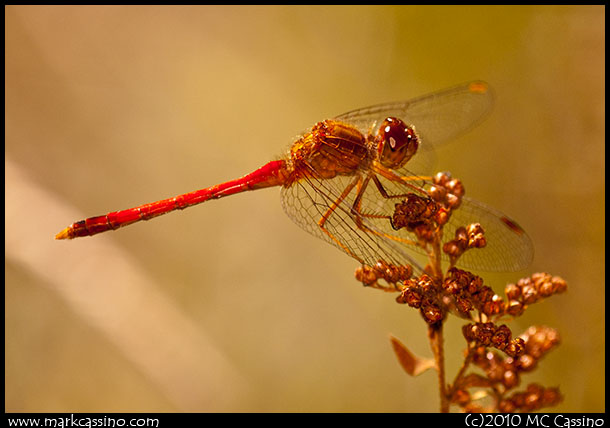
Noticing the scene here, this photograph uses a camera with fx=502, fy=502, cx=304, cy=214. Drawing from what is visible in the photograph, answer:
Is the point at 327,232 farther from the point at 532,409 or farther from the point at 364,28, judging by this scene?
the point at 364,28

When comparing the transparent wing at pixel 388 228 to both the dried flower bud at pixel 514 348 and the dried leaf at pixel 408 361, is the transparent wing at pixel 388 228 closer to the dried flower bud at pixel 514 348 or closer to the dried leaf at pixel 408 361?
the dried leaf at pixel 408 361

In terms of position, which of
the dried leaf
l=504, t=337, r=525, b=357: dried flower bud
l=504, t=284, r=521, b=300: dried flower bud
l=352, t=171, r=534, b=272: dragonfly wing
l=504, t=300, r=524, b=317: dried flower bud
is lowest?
l=504, t=337, r=525, b=357: dried flower bud

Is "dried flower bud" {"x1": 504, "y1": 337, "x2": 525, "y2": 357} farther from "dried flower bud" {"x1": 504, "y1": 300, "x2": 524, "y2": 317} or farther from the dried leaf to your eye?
the dried leaf

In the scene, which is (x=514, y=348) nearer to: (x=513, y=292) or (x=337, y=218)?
(x=513, y=292)

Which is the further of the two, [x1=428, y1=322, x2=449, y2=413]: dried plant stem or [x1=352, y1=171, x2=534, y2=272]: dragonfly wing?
[x1=352, y1=171, x2=534, y2=272]: dragonfly wing

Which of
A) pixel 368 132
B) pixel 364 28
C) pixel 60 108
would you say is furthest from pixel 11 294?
pixel 364 28

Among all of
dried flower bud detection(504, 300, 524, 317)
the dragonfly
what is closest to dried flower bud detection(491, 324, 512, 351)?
dried flower bud detection(504, 300, 524, 317)

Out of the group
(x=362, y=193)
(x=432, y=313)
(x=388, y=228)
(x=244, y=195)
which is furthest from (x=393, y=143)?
(x=244, y=195)
